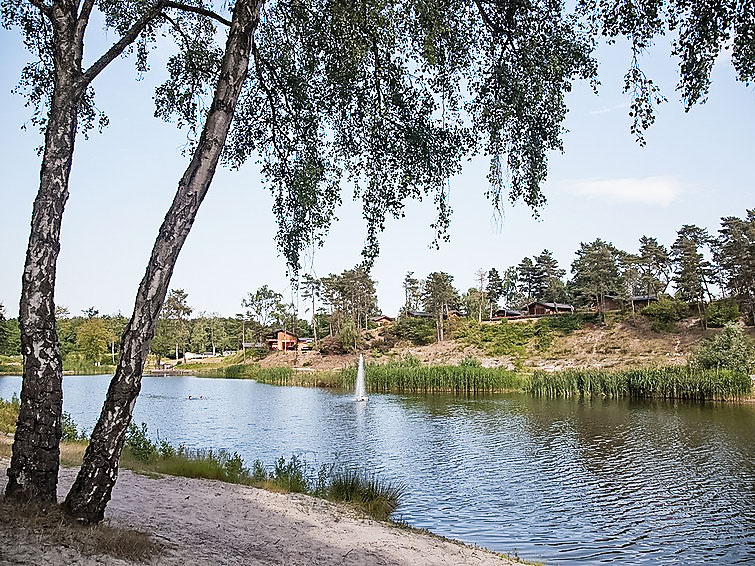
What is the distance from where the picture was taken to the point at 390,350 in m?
71.3

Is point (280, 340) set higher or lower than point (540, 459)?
higher

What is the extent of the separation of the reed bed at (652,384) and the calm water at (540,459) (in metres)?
2.36

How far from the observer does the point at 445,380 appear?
41.8 meters

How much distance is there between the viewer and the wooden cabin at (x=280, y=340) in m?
82.3

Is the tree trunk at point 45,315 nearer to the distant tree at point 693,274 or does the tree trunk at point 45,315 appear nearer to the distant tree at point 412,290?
the distant tree at point 693,274

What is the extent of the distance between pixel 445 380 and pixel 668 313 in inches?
1106

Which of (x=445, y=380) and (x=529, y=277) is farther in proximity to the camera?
(x=529, y=277)

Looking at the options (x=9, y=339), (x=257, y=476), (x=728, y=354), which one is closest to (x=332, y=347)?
(x=9, y=339)

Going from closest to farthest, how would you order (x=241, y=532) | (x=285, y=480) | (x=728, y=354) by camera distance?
(x=241, y=532) < (x=285, y=480) < (x=728, y=354)

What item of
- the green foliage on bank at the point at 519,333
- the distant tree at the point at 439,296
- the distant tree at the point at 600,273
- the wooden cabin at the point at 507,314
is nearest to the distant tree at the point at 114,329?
the distant tree at the point at 439,296

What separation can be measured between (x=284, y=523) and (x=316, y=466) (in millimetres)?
8503

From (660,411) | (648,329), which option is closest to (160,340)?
(648,329)

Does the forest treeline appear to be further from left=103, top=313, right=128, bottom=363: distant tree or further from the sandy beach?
the sandy beach

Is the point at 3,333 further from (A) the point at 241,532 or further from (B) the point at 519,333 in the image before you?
(A) the point at 241,532
